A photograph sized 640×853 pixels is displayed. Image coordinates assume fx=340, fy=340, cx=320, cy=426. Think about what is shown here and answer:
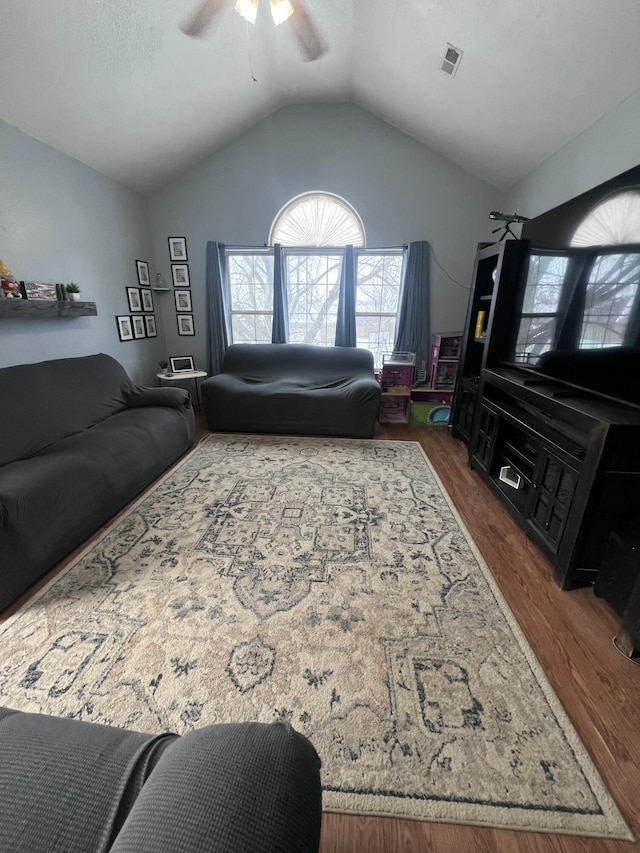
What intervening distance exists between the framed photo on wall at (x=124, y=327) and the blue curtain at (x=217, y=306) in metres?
0.90

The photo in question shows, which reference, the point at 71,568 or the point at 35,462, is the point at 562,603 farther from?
the point at 35,462

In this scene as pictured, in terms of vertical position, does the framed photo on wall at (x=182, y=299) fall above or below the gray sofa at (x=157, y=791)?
above

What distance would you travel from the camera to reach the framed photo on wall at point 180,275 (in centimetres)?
421

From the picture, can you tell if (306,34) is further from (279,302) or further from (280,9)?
(279,302)

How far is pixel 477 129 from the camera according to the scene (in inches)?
115

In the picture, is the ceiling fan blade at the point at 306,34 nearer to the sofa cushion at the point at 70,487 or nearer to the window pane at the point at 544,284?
the window pane at the point at 544,284

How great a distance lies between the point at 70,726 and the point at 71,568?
1377 millimetres

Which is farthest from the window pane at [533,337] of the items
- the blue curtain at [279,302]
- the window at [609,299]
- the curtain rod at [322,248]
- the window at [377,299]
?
the blue curtain at [279,302]

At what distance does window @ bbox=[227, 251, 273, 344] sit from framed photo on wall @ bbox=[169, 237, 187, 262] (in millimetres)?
527

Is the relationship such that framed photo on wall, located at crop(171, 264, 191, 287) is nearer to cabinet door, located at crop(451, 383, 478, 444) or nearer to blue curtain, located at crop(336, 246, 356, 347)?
blue curtain, located at crop(336, 246, 356, 347)

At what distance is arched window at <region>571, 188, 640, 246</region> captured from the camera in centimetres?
153

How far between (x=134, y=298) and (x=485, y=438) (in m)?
3.88

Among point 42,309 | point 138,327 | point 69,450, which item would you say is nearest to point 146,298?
point 138,327

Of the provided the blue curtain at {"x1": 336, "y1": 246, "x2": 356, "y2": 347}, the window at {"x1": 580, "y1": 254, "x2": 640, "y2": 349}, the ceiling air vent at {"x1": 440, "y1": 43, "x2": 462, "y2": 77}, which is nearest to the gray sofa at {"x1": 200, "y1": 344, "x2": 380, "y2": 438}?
the blue curtain at {"x1": 336, "y1": 246, "x2": 356, "y2": 347}
